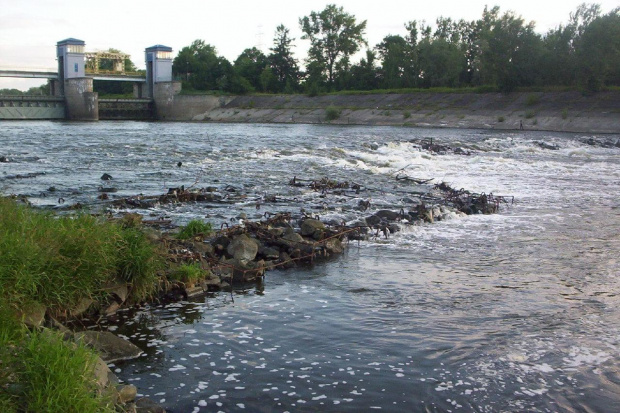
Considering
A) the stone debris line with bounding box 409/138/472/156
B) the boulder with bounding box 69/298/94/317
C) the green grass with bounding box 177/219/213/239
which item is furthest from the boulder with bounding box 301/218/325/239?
the stone debris line with bounding box 409/138/472/156

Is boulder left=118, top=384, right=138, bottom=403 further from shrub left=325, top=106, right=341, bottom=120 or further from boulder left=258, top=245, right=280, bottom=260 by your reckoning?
shrub left=325, top=106, right=341, bottom=120

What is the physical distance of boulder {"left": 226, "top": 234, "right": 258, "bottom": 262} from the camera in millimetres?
11281

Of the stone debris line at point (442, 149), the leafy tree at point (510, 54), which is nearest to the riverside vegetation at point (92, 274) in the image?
the stone debris line at point (442, 149)

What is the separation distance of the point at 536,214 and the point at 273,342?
1235 cm

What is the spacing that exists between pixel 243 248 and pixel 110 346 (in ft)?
14.3

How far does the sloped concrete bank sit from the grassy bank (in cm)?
6238

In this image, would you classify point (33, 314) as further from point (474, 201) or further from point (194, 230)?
point (474, 201)


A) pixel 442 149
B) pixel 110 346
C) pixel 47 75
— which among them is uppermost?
pixel 47 75

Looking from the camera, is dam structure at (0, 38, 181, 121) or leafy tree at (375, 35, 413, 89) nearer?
dam structure at (0, 38, 181, 121)

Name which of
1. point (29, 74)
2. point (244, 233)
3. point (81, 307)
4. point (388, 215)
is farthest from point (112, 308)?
point (29, 74)

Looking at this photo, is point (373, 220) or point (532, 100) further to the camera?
point (532, 100)

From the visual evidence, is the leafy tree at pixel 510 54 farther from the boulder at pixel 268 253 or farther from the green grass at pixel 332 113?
the boulder at pixel 268 253

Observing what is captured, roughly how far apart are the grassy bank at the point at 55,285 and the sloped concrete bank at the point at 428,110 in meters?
62.4

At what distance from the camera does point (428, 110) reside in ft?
265
